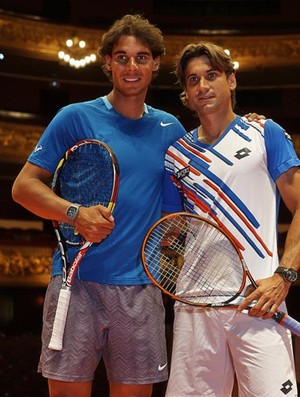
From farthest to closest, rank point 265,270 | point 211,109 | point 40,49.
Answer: point 40,49
point 211,109
point 265,270

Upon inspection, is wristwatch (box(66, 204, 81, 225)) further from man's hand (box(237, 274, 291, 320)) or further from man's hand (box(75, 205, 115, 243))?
man's hand (box(237, 274, 291, 320))

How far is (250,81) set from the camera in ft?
53.9

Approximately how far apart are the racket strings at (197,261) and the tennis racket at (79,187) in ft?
0.93

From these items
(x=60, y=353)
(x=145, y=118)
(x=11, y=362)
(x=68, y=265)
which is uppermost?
(x=145, y=118)

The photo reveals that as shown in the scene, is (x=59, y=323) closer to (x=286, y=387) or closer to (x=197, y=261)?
(x=197, y=261)

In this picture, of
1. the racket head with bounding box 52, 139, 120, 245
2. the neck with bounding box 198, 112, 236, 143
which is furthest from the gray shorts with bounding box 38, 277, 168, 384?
the neck with bounding box 198, 112, 236, 143

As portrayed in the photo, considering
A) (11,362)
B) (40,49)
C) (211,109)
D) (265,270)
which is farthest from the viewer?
(40,49)

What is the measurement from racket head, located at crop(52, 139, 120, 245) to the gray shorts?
10.3 inches

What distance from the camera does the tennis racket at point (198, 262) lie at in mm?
2768

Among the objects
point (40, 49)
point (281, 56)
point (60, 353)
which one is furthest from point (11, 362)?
point (281, 56)

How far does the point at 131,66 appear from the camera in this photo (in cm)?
303

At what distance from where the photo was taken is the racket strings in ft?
9.26

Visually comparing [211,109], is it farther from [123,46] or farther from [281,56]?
[281,56]

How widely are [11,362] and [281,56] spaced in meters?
11.3
